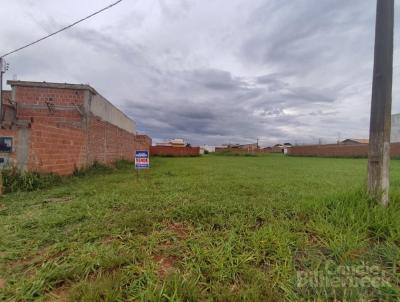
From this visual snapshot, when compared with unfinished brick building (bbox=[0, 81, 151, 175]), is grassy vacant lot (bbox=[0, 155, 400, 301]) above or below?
below

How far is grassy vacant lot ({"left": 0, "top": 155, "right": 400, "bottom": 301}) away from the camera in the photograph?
1.64 meters

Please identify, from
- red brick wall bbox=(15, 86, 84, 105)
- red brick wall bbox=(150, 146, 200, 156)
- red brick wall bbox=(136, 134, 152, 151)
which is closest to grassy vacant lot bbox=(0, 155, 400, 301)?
red brick wall bbox=(15, 86, 84, 105)

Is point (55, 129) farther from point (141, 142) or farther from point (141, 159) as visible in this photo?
point (141, 142)

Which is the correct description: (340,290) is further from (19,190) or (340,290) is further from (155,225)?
(19,190)

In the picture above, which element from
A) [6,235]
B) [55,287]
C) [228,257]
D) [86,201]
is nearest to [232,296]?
[228,257]

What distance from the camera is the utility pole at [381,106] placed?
2920mm

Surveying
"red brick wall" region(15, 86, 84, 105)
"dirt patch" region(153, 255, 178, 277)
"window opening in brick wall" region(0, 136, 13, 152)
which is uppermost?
→ "red brick wall" region(15, 86, 84, 105)

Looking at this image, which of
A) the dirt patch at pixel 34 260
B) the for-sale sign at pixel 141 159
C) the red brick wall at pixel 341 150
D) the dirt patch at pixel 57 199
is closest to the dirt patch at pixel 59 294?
the dirt patch at pixel 34 260

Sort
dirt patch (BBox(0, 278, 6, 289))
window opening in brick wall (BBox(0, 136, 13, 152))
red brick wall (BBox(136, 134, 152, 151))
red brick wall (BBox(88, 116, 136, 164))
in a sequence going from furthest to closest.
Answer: red brick wall (BBox(136, 134, 152, 151))
red brick wall (BBox(88, 116, 136, 164))
window opening in brick wall (BBox(0, 136, 13, 152))
dirt patch (BBox(0, 278, 6, 289))

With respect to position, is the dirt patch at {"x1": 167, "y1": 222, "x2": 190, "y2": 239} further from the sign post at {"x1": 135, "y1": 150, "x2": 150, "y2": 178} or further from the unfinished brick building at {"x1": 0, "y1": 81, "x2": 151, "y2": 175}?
the unfinished brick building at {"x1": 0, "y1": 81, "x2": 151, "y2": 175}

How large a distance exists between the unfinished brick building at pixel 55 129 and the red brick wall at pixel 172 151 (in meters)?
16.5

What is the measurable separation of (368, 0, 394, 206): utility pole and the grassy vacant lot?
32 centimetres

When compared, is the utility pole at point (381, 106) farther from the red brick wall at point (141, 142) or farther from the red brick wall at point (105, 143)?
the red brick wall at point (141, 142)

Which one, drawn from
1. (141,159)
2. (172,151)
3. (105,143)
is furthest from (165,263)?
(172,151)
